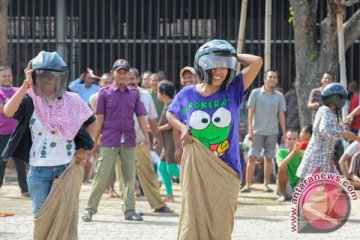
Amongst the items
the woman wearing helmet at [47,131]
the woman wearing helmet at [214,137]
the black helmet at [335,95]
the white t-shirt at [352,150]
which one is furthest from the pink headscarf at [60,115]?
the white t-shirt at [352,150]

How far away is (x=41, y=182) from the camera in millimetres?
7566

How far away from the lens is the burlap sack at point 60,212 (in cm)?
739

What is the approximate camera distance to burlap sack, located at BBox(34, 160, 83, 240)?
7.39 metres

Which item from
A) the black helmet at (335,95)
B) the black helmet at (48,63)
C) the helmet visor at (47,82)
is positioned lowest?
the black helmet at (335,95)

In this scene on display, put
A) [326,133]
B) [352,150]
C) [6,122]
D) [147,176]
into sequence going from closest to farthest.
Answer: [326,133] < [147,176] < [6,122] < [352,150]

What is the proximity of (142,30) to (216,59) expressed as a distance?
1172 cm

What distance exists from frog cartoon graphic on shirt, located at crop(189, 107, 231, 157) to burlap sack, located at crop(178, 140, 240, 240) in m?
0.08

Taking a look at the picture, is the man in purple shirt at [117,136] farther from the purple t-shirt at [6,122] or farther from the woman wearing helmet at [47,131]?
the woman wearing helmet at [47,131]

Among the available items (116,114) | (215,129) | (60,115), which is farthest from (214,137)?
(116,114)

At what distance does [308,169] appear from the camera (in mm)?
11430

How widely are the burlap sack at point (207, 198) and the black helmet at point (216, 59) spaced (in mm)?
540

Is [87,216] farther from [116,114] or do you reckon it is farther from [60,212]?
[60,212]

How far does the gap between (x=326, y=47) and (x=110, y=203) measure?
5.03m

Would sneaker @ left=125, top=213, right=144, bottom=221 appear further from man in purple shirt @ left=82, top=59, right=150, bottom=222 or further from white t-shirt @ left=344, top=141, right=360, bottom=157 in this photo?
white t-shirt @ left=344, top=141, right=360, bottom=157
